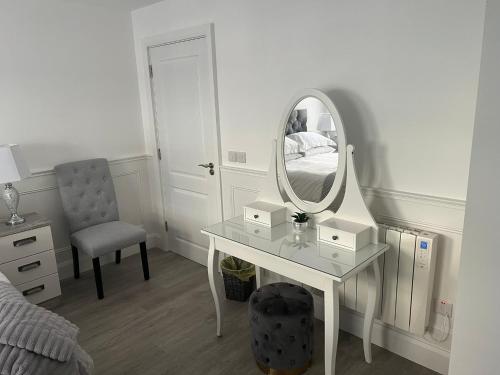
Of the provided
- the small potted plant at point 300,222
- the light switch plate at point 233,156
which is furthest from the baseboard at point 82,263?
the small potted plant at point 300,222

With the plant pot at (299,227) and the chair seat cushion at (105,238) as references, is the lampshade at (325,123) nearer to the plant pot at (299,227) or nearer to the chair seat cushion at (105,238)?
the plant pot at (299,227)

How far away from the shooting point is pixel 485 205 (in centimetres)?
119

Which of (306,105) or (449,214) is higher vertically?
(306,105)

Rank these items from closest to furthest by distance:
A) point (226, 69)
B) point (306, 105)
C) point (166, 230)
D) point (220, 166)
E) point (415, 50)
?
1. point (415, 50)
2. point (306, 105)
3. point (226, 69)
4. point (220, 166)
5. point (166, 230)

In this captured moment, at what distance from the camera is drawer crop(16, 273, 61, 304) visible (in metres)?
2.74

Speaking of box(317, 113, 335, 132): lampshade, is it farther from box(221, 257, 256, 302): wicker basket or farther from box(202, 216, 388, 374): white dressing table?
box(221, 257, 256, 302): wicker basket

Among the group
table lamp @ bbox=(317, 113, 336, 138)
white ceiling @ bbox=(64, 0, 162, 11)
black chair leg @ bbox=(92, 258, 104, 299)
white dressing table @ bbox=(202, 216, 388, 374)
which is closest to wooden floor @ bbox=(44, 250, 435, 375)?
black chair leg @ bbox=(92, 258, 104, 299)

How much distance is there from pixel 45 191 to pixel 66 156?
13.1 inches

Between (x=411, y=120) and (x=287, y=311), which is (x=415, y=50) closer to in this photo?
(x=411, y=120)

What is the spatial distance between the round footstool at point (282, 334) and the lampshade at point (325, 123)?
3.14ft

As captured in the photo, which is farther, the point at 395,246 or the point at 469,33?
the point at 395,246

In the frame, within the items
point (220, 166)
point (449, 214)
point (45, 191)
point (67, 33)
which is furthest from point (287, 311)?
point (67, 33)

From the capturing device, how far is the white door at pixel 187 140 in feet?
9.77

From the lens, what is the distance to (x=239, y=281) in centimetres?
278
